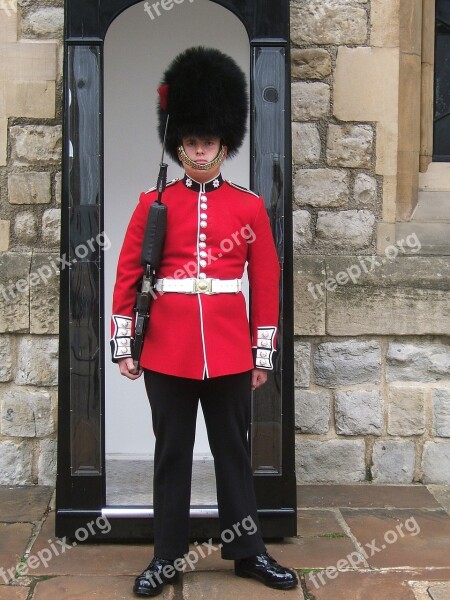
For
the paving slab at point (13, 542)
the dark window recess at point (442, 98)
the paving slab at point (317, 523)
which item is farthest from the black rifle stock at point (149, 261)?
the dark window recess at point (442, 98)

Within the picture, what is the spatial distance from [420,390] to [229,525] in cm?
138

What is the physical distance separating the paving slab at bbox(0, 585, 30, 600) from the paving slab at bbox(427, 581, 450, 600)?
128 centimetres

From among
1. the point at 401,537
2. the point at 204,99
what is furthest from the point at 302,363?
the point at 204,99

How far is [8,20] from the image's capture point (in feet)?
12.2

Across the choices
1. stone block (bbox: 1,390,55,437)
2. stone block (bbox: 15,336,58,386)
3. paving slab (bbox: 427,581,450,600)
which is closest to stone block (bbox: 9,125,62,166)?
stone block (bbox: 15,336,58,386)

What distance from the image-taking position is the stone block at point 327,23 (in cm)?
377

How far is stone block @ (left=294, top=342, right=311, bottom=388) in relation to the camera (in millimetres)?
3801

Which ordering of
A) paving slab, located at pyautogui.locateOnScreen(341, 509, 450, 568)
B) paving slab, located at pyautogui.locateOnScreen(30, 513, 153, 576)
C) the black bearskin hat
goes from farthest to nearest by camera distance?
paving slab, located at pyautogui.locateOnScreen(341, 509, 450, 568)
paving slab, located at pyautogui.locateOnScreen(30, 513, 153, 576)
the black bearskin hat

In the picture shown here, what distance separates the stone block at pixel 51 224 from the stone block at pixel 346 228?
1124 millimetres

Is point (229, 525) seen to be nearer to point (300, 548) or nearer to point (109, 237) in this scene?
point (300, 548)

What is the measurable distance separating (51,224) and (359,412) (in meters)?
1.56

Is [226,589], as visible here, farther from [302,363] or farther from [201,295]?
[302,363]

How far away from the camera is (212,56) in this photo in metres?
2.70

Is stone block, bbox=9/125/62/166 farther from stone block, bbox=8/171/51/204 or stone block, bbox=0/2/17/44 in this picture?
stone block, bbox=0/2/17/44
